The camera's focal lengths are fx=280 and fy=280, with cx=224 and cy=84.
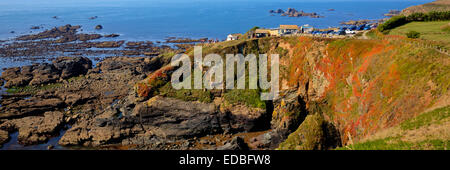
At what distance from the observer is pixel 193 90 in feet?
113

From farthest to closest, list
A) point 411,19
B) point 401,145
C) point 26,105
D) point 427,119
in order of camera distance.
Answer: point 26,105 → point 411,19 → point 427,119 → point 401,145

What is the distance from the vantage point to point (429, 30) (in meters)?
29.5

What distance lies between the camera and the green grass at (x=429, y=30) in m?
26.2

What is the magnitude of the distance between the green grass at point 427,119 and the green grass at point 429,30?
9520 millimetres

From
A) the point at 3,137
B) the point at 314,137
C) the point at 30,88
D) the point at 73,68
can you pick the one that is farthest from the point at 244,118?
the point at 73,68

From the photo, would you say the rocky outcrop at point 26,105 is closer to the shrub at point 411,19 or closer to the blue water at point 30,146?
the blue water at point 30,146

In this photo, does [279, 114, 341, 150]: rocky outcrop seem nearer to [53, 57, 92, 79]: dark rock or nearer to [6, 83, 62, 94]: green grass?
[6, 83, 62, 94]: green grass

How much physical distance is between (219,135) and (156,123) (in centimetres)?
750

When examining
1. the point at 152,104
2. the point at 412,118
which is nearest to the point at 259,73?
the point at 152,104

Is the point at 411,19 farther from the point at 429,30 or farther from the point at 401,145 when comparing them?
the point at 401,145

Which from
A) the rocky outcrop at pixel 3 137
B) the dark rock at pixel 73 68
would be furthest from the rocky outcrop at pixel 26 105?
the dark rock at pixel 73 68

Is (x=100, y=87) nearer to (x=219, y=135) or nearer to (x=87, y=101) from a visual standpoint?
(x=87, y=101)

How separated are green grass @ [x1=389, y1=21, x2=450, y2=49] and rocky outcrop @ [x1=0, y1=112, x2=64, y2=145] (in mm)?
41821

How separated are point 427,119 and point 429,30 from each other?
18673mm
